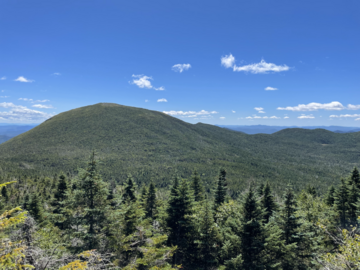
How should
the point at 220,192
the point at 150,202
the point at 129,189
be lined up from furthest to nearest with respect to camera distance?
the point at 150,202 → the point at 129,189 → the point at 220,192

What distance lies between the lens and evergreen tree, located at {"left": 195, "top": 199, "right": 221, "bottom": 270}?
20.2 meters

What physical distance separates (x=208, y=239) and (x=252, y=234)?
536 cm

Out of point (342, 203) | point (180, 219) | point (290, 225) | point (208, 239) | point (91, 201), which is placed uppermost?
point (91, 201)

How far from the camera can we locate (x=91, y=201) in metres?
16.3

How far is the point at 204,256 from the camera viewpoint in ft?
69.8

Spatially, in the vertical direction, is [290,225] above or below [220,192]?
above

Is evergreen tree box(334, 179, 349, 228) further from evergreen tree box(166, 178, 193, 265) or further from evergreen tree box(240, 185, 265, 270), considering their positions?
evergreen tree box(166, 178, 193, 265)

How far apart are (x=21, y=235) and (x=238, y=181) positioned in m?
167

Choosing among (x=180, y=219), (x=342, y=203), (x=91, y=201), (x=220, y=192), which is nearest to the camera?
(x=91, y=201)

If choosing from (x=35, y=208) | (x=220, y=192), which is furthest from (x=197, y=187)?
(x=35, y=208)

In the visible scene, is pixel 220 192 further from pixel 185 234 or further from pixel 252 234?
pixel 252 234

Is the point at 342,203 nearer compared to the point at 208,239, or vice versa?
the point at 208,239

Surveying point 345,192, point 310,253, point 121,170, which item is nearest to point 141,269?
point 310,253

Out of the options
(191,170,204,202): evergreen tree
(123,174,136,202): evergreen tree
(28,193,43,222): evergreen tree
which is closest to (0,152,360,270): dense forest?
(191,170,204,202): evergreen tree
